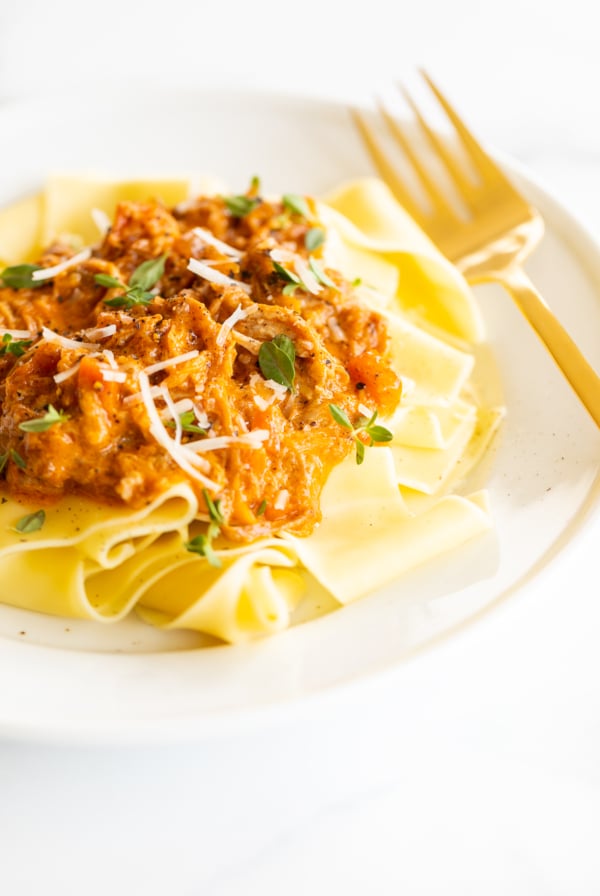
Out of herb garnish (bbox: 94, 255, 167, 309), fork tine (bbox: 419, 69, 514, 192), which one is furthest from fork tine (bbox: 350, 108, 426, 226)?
herb garnish (bbox: 94, 255, 167, 309)

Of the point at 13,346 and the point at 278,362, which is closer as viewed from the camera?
the point at 278,362

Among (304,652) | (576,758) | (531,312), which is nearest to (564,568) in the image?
(576,758)

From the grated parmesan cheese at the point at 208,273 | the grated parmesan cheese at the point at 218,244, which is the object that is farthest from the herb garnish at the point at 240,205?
the grated parmesan cheese at the point at 208,273

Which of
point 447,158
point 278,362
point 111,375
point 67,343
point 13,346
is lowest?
point 13,346

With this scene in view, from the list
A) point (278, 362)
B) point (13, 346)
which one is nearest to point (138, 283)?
point (13, 346)

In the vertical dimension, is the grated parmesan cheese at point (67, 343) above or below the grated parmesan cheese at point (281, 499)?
above

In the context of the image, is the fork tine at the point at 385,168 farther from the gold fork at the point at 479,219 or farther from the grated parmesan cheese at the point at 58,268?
the grated parmesan cheese at the point at 58,268

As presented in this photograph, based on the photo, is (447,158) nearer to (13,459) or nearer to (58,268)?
(58,268)

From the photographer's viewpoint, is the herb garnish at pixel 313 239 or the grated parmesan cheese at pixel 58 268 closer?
the grated parmesan cheese at pixel 58 268
